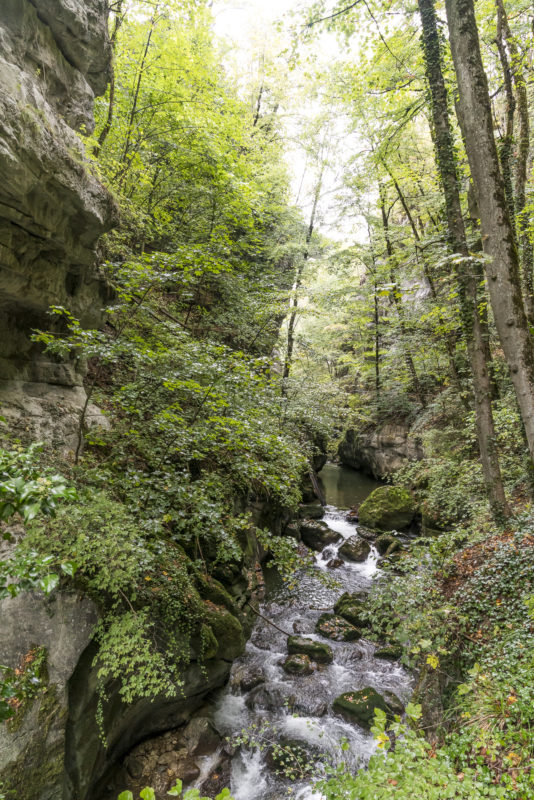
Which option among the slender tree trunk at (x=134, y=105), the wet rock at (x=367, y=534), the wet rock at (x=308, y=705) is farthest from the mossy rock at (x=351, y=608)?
the slender tree trunk at (x=134, y=105)

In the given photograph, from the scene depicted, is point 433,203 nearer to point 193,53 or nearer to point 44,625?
point 193,53

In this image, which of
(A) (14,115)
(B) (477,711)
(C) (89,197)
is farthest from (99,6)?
(B) (477,711)

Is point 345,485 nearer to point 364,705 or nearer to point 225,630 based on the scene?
point 364,705

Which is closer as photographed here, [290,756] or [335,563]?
[290,756]

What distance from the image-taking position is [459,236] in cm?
595

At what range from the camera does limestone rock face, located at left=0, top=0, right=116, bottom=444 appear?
3570 mm

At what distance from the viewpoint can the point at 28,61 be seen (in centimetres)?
433

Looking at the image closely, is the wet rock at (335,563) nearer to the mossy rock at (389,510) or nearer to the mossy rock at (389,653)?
the mossy rock at (389,510)

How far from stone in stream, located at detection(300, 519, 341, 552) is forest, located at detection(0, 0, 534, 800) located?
2.03 m

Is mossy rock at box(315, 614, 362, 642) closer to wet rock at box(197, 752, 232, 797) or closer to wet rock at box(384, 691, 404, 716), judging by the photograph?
wet rock at box(384, 691, 404, 716)

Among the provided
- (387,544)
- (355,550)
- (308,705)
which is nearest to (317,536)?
(355,550)

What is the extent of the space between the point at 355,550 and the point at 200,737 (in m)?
7.42

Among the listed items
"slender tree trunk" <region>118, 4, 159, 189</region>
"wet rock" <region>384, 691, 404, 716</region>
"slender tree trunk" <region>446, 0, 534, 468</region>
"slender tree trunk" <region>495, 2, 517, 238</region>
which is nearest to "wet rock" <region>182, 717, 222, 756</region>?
"wet rock" <region>384, 691, 404, 716</region>

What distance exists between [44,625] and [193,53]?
43.0 ft
